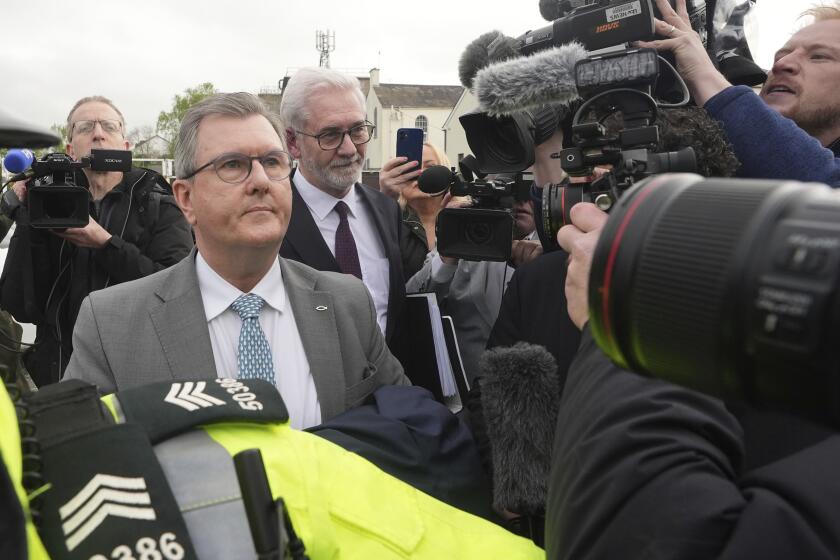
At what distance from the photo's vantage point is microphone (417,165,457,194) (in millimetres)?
2637

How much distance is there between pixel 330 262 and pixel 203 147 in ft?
2.77

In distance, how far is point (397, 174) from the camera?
3.23m

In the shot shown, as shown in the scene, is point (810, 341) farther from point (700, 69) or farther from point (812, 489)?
point (700, 69)

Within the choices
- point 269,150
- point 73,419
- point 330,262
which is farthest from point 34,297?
point 73,419

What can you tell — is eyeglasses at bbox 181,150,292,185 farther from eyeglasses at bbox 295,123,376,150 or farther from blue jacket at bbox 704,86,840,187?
blue jacket at bbox 704,86,840,187

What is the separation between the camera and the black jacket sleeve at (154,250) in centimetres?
317

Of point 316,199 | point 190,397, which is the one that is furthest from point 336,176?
point 190,397

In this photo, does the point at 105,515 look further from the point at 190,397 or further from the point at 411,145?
the point at 411,145

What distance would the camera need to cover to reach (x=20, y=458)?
2.58 feet

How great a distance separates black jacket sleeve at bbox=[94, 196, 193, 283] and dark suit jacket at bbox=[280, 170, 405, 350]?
73 centimetres

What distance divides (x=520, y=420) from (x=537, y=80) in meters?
0.89

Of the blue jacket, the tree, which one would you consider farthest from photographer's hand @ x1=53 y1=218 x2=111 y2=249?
the tree

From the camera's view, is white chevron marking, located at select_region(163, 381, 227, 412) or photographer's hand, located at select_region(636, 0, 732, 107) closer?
white chevron marking, located at select_region(163, 381, 227, 412)

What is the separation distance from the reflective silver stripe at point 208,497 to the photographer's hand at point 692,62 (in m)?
1.54
